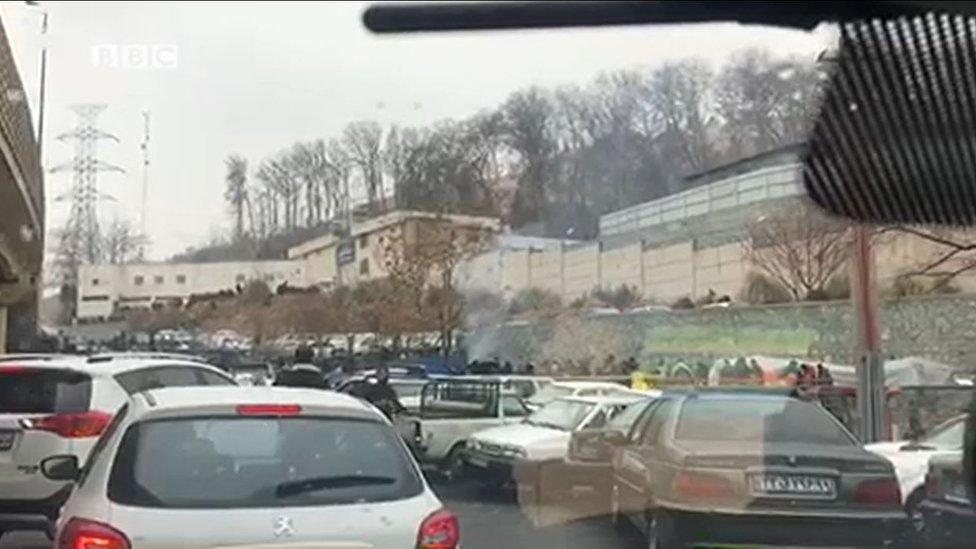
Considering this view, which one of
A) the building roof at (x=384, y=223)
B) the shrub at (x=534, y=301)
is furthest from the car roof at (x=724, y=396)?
the shrub at (x=534, y=301)

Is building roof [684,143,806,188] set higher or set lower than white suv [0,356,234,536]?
higher

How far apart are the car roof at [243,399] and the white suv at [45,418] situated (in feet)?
11.4

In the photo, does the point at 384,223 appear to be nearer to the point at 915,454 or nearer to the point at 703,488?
the point at 915,454

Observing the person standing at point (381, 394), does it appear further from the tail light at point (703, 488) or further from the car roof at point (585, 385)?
the tail light at point (703, 488)

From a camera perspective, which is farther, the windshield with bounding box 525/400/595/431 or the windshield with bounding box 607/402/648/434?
the windshield with bounding box 525/400/595/431

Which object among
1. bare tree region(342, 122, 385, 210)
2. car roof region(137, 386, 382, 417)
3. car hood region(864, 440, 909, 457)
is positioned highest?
bare tree region(342, 122, 385, 210)

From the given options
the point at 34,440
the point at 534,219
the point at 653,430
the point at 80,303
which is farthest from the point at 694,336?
the point at 80,303

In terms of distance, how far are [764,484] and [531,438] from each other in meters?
5.21

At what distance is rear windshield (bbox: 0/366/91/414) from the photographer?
9.89 metres

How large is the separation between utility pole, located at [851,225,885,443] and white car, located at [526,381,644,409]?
2379 mm

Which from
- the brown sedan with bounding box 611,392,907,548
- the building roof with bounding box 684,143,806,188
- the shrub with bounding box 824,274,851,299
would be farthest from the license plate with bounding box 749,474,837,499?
the shrub with bounding box 824,274,851,299

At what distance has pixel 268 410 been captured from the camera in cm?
579

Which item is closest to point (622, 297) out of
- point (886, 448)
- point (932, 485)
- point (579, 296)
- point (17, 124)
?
point (579, 296)

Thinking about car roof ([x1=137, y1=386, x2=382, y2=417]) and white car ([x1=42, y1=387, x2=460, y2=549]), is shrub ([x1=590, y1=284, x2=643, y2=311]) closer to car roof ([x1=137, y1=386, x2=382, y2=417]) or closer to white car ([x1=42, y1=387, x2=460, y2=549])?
car roof ([x1=137, y1=386, x2=382, y2=417])
